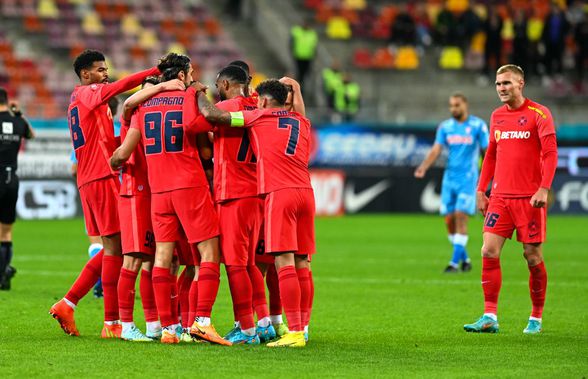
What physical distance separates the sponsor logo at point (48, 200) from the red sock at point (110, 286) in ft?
53.8

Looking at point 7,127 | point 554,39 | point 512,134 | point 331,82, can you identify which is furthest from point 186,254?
point 554,39

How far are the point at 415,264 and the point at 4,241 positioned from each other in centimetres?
661

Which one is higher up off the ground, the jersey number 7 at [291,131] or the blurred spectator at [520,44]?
the blurred spectator at [520,44]

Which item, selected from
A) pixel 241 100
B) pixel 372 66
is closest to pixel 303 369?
pixel 241 100

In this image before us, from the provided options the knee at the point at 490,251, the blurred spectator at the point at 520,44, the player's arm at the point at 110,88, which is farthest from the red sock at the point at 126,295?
the blurred spectator at the point at 520,44

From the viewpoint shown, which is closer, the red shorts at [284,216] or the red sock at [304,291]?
the red shorts at [284,216]

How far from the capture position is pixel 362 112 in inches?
1217

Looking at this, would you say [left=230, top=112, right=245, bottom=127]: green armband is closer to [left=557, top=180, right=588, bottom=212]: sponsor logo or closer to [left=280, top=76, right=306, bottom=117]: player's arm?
[left=280, top=76, right=306, bottom=117]: player's arm

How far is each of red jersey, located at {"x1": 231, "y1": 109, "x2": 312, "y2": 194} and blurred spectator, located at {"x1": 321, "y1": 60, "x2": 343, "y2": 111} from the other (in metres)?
22.3

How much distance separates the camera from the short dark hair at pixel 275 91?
9.93 m

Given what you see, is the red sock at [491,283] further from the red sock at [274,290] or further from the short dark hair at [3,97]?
the short dark hair at [3,97]

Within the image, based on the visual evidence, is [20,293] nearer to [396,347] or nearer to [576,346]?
[396,347]

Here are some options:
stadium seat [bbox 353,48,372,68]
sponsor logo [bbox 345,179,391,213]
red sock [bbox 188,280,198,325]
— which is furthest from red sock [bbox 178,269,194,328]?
stadium seat [bbox 353,48,372,68]

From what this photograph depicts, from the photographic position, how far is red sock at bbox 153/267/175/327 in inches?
388
